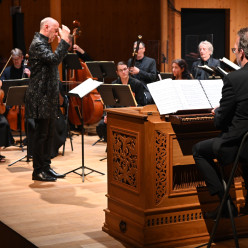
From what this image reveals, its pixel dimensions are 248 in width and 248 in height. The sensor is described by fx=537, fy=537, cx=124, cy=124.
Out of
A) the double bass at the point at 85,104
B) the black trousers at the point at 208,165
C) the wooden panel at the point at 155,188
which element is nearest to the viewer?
the black trousers at the point at 208,165

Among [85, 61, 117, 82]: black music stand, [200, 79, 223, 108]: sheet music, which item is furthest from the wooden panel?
[85, 61, 117, 82]: black music stand

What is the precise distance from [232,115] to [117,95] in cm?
289

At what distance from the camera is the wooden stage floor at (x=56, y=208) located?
3.77m

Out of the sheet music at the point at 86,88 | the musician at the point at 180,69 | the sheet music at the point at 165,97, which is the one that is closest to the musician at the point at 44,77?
the sheet music at the point at 86,88

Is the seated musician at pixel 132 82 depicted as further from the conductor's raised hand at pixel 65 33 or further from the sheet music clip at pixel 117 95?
the conductor's raised hand at pixel 65 33

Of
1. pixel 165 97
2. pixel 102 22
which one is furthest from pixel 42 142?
pixel 102 22

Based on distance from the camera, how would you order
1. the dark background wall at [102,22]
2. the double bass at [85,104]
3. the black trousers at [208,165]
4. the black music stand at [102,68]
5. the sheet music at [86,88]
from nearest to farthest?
the black trousers at [208,165] < the sheet music at [86,88] < the black music stand at [102,68] < the double bass at [85,104] < the dark background wall at [102,22]

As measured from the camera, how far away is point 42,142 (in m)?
5.38

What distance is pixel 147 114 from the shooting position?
3.57m

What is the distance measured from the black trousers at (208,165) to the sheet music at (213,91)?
46 cm

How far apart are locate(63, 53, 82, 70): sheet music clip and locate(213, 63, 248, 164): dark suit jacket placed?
4789 millimetres

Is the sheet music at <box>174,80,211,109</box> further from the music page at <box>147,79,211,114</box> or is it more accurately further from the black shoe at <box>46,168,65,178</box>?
the black shoe at <box>46,168,65,178</box>

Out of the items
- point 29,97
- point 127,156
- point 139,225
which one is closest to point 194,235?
point 139,225

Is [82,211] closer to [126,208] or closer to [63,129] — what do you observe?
[126,208]
